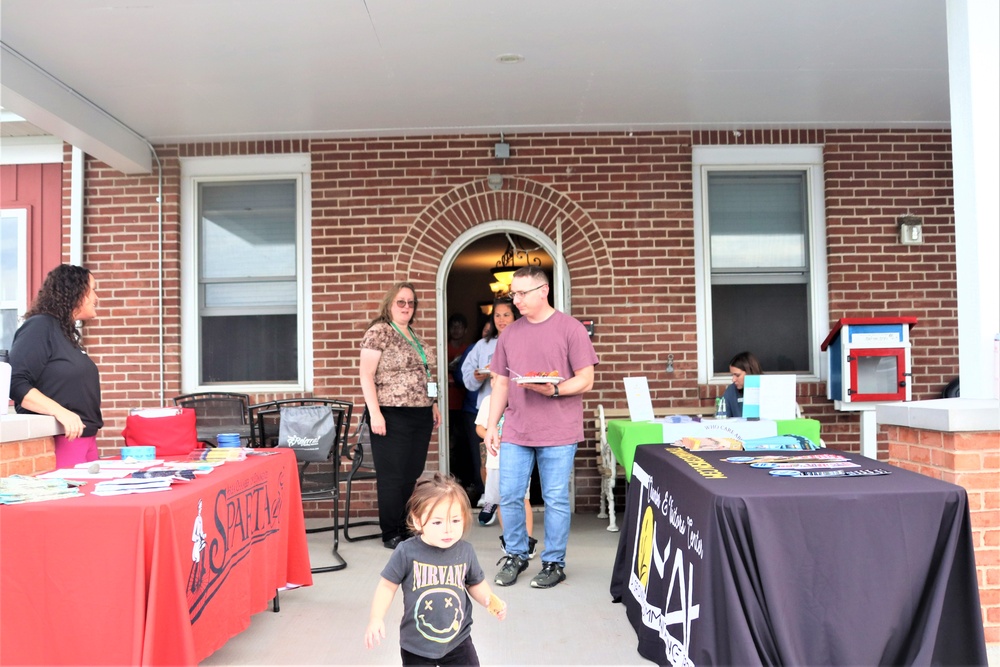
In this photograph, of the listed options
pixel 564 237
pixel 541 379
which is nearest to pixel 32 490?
pixel 541 379

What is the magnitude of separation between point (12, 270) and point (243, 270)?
6.53 feet

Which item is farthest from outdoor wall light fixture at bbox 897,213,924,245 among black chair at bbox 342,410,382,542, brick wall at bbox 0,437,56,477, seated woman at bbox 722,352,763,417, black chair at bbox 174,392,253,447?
brick wall at bbox 0,437,56,477

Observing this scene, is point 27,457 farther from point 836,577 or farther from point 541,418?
point 836,577

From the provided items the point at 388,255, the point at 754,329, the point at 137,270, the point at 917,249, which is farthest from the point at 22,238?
the point at 917,249

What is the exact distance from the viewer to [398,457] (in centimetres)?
516

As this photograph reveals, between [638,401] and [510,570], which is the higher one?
[638,401]

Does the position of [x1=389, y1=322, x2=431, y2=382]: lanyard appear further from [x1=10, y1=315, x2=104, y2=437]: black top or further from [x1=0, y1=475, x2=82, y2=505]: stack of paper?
[x1=0, y1=475, x2=82, y2=505]: stack of paper

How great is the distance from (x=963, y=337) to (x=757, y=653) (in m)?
2.06

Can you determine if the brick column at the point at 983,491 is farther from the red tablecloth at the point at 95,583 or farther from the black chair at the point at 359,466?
the black chair at the point at 359,466

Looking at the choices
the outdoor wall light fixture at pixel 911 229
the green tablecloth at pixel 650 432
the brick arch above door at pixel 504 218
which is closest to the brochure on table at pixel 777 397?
the green tablecloth at pixel 650 432

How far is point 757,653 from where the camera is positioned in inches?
95.1

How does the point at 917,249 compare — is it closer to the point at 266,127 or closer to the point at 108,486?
the point at 266,127

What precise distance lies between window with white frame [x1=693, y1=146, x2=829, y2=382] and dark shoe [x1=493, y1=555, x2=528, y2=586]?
2.84 meters

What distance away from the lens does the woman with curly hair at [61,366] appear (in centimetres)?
361
